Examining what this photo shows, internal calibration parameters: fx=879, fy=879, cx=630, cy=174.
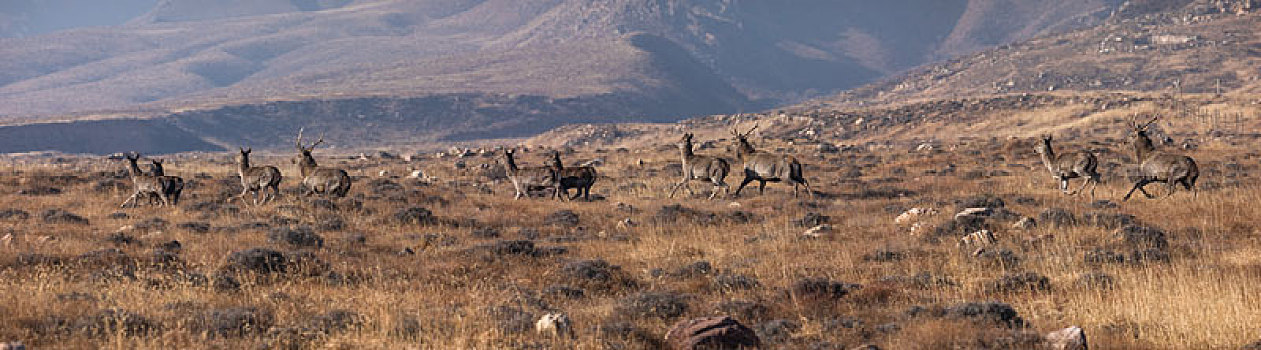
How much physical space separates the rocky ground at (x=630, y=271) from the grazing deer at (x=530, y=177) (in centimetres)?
82

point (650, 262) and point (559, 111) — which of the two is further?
point (559, 111)

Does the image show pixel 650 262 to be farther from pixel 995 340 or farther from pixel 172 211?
pixel 172 211

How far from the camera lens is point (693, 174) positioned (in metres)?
26.2

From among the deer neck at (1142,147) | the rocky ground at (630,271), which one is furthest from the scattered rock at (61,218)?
the deer neck at (1142,147)

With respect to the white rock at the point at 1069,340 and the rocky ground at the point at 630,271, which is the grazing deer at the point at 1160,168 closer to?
the rocky ground at the point at 630,271

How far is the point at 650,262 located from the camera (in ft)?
46.3

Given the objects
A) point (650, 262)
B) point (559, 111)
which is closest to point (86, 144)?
point (559, 111)

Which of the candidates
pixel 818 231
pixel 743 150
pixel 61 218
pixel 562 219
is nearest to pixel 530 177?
pixel 562 219

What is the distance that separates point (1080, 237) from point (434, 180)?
1012 inches

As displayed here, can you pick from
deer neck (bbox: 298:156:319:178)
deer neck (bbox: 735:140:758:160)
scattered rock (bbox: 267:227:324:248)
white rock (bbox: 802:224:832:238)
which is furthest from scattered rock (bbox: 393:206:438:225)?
deer neck (bbox: 735:140:758:160)

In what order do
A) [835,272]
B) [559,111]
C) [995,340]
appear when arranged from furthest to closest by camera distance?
1. [559,111]
2. [835,272]
3. [995,340]

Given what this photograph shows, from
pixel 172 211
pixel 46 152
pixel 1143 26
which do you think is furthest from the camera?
pixel 1143 26

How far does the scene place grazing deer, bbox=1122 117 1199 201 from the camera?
19711 mm

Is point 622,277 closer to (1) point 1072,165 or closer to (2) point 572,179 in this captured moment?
(2) point 572,179
